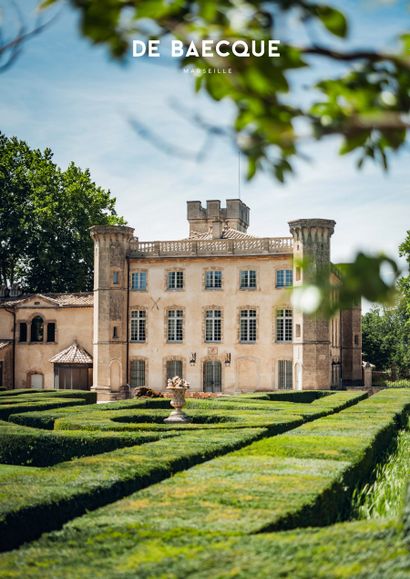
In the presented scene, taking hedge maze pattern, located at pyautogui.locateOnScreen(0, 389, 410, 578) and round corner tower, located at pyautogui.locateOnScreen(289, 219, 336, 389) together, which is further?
round corner tower, located at pyautogui.locateOnScreen(289, 219, 336, 389)

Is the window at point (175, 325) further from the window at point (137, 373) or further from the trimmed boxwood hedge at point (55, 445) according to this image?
the trimmed boxwood hedge at point (55, 445)

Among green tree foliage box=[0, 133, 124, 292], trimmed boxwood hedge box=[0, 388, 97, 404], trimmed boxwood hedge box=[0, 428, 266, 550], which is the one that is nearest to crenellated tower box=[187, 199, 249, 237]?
green tree foliage box=[0, 133, 124, 292]

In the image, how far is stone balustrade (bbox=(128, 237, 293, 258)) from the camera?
4109 centimetres

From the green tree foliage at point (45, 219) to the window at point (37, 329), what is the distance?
689 cm

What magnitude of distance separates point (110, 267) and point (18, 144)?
52.2 ft

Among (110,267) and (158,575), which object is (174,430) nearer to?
(158,575)

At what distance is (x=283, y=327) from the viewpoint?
4072 centimetres

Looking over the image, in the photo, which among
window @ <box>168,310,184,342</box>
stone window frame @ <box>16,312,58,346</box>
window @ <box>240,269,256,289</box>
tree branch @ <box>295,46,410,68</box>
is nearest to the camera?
tree branch @ <box>295,46,410,68</box>

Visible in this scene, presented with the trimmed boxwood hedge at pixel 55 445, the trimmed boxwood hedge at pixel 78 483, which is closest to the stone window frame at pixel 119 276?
the trimmed boxwood hedge at pixel 55 445

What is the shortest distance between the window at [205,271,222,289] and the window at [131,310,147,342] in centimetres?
412

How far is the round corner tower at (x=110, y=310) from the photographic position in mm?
41594

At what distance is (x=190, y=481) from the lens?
30.8 ft

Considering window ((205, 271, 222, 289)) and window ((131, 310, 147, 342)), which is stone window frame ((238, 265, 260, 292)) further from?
window ((131, 310, 147, 342))

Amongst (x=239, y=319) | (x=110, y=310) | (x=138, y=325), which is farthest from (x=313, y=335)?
(x=110, y=310)
